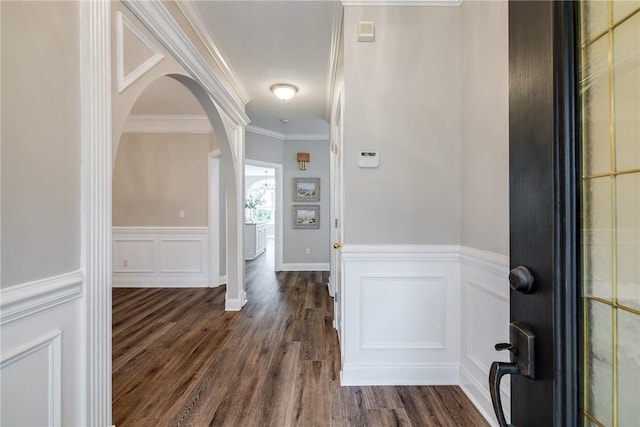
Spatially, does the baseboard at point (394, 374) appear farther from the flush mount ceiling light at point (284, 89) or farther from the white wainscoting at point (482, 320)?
the flush mount ceiling light at point (284, 89)

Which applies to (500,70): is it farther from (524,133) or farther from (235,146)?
(235,146)

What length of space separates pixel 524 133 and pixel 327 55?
2829mm

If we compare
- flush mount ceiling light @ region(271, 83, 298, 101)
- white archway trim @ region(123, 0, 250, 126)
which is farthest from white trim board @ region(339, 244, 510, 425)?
flush mount ceiling light @ region(271, 83, 298, 101)

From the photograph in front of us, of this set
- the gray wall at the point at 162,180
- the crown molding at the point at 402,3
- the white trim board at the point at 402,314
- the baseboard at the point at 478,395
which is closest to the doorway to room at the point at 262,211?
the gray wall at the point at 162,180

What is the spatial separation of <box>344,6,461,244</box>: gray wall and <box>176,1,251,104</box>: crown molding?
3.78 feet

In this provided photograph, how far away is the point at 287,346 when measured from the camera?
8.91 ft

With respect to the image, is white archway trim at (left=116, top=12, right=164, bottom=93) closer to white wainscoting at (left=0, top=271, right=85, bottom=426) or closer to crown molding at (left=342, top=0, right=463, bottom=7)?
white wainscoting at (left=0, top=271, right=85, bottom=426)

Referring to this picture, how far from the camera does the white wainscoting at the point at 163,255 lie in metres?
4.83

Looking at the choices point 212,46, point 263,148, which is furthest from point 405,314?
point 263,148

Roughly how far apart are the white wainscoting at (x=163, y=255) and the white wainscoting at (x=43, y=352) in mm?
3599

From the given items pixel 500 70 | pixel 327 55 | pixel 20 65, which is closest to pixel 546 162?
pixel 500 70

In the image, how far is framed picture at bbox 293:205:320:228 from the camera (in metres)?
6.19

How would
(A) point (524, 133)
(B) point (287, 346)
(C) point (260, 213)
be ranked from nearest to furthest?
(A) point (524, 133)
(B) point (287, 346)
(C) point (260, 213)

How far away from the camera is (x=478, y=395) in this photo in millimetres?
1823
